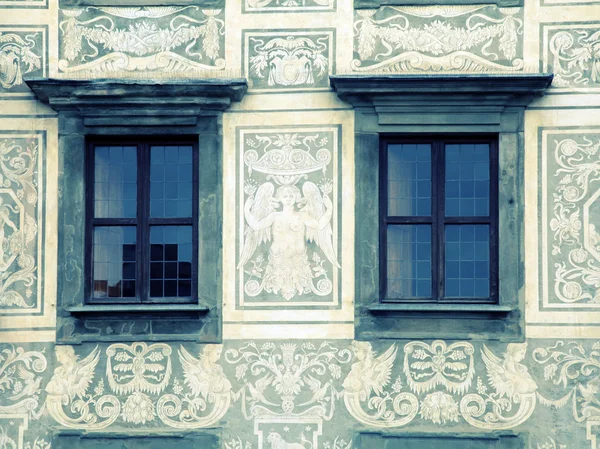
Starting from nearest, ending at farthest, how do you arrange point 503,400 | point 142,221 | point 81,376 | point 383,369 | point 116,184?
point 503,400
point 383,369
point 81,376
point 142,221
point 116,184

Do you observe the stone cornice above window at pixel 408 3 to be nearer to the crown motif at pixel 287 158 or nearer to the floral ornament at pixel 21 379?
the crown motif at pixel 287 158

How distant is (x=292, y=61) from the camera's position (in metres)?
15.0

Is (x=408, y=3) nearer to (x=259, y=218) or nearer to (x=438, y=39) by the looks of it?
(x=438, y=39)

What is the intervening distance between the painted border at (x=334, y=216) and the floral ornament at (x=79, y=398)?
1735mm

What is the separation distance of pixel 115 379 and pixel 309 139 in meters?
3.40

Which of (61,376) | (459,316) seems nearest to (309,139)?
(459,316)

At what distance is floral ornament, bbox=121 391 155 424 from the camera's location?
1465cm

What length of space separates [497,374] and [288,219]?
2.83 meters

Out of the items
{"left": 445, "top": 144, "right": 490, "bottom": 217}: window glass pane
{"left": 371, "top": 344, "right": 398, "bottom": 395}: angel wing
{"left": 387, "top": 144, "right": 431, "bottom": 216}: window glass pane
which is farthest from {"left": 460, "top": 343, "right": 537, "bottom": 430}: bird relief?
{"left": 387, "top": 144, "right": 431, "bottom": 216}: window glass pane

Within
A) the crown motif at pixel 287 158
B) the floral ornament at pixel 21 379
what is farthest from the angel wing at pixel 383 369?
the floral ornament at pixel 21 379

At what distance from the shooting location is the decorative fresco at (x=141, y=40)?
15125mm

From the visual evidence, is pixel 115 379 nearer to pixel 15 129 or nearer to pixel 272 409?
pixel 272 409

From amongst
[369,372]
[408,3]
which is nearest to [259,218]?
[369,372]

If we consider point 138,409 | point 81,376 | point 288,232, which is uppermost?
point 288,232
